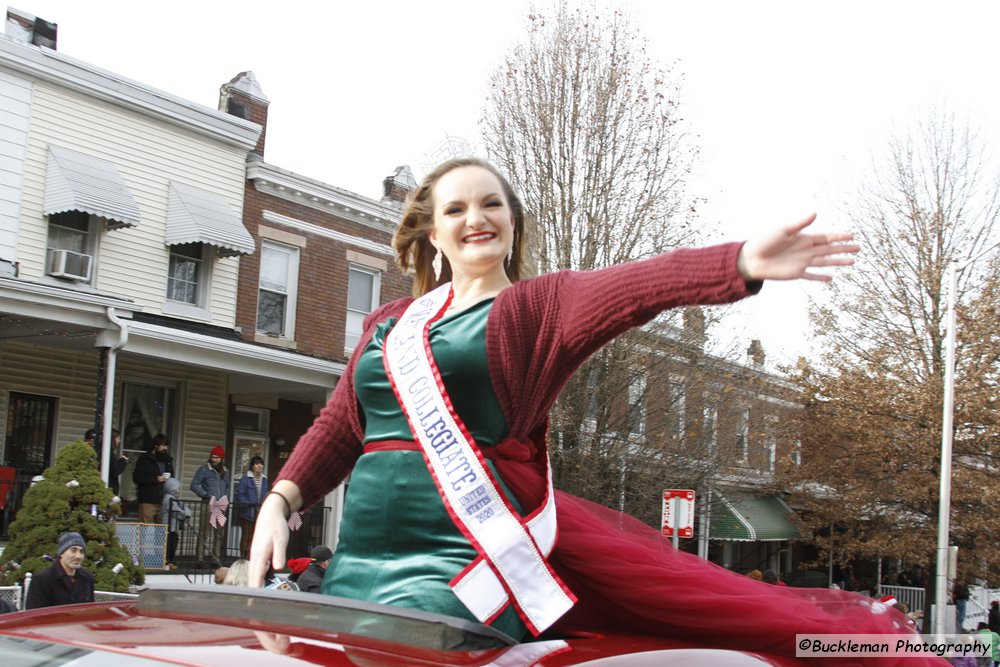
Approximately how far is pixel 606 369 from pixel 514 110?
14.8 feet

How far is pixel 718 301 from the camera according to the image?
7.07ft

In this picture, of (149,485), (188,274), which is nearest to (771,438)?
(188,274)

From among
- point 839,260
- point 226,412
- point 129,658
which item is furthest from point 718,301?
point 226,412

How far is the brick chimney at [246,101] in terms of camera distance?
18.1 metres

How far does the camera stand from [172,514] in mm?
14344

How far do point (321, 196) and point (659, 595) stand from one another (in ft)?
55.6

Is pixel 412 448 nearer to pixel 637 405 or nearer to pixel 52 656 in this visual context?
pixel 52 656

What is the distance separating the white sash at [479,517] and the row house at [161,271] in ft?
35.8

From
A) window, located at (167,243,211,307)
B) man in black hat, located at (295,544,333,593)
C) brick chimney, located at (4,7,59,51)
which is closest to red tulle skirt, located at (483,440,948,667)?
man in black hat, located at (295,544,333,593)

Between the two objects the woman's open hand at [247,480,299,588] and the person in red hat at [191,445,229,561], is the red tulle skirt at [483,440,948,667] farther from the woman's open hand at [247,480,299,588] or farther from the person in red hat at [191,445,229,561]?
the person in red hat at [191,445,229,561]

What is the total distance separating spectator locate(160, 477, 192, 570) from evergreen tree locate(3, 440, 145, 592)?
2.69 meters

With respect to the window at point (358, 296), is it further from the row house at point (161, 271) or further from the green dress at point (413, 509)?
the green dress at point (413, 509)

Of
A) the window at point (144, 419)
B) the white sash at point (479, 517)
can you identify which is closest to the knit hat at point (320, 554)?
the white sash at point (479, 517)

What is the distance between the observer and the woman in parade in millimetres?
2293
